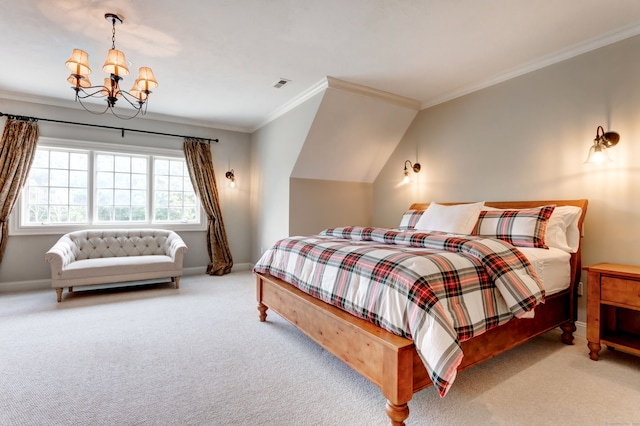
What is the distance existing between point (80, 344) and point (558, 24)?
14.9 feet

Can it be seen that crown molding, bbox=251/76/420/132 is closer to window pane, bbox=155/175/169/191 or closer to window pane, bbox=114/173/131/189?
window pane, bbox=155/175/169/191

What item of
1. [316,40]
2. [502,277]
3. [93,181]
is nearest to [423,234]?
[502,277]

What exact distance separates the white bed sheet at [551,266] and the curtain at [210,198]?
4.22 metres

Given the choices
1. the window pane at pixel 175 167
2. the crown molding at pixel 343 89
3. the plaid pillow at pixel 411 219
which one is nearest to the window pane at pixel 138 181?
the window pane at pixel 175 167

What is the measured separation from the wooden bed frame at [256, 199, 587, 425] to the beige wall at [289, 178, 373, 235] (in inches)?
65.0

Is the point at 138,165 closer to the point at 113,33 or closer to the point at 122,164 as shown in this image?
the point at 122,164

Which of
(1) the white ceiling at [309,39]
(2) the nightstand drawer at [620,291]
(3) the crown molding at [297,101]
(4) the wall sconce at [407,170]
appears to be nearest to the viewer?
(2) the nightstand drawer at [620,291]

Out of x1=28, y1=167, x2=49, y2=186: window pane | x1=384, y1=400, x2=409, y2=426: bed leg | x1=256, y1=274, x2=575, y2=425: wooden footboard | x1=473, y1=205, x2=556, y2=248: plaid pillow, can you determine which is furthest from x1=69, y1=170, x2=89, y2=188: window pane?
x1=473, y1=205, x2=556, y2=248: plaid pillow

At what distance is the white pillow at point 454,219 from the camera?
10.2 feet

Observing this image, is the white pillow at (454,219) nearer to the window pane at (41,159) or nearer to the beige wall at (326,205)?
the beige wall at (326,205)

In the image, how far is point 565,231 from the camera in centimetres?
277

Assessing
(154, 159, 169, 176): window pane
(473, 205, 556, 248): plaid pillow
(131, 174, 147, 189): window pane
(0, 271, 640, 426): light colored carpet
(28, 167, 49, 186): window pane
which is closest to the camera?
(0, 271, 640, 426): light colored carpet

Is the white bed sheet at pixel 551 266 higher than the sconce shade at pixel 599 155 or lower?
lower

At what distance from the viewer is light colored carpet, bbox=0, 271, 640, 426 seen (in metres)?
1.71
